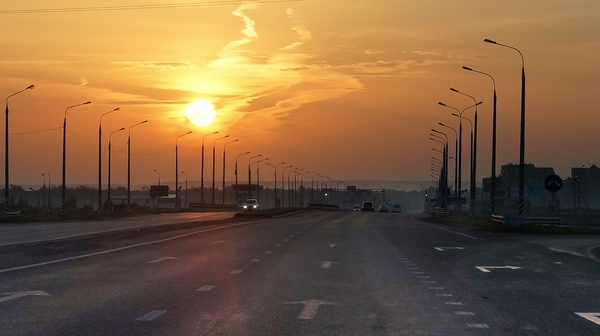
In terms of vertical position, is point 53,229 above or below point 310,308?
below

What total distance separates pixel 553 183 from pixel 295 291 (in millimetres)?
30189

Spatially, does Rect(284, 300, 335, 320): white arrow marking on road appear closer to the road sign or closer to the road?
the road

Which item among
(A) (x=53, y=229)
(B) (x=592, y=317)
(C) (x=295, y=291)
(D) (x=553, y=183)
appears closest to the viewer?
(B) (x=592, y=317)

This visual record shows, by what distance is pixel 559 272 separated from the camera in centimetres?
2117

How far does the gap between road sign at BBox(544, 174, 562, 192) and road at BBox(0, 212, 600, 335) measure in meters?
14.2

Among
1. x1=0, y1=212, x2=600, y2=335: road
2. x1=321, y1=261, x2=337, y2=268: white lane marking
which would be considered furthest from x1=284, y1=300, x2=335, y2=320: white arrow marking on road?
x1=321, y1=261, x2=337, y2=268: white lane marking

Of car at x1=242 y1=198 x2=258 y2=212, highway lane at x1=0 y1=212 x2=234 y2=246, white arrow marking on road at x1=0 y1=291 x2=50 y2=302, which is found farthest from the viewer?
car at x1=242 y1=198 x2=258 y2=212

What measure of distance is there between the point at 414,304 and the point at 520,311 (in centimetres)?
168

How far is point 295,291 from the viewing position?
54.2 feet

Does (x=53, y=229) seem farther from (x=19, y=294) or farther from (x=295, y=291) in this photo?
(x=295, y=291)

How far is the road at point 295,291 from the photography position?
39.4ft

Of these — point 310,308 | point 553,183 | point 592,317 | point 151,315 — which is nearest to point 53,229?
point 553,183

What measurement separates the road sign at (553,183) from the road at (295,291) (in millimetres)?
14184

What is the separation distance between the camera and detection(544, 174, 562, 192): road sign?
144 feet
